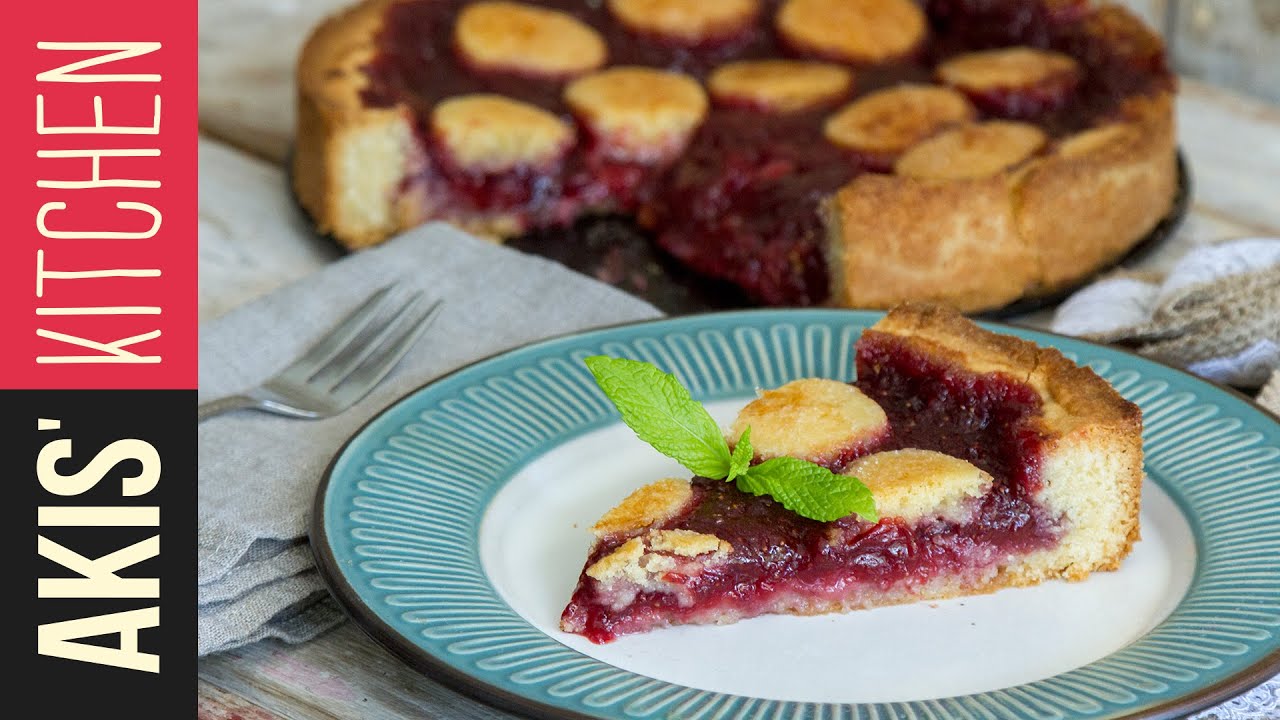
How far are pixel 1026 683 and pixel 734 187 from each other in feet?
5.51

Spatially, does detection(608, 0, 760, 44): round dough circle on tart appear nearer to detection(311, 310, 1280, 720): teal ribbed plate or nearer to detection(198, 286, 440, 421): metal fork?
detection(198, 286, 440, 421): metal fork

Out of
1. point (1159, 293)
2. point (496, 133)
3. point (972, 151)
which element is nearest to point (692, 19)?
point (496, 133)

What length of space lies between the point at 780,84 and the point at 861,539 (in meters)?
1.65

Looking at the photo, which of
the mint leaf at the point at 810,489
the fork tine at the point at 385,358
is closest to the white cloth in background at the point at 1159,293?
the mint leaf at the point at 810,489

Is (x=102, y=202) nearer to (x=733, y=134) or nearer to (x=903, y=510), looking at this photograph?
(x=903, y=510)

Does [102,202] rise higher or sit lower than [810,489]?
higher

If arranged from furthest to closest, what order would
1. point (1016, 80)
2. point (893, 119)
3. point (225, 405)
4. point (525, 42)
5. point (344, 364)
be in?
point (525, 42), point (1016, 80), point (893, 119), point (344, 364), point (225, 405)

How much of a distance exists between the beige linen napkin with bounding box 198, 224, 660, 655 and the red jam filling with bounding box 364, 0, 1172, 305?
1.71ft

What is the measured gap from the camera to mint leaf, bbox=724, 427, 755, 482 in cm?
179

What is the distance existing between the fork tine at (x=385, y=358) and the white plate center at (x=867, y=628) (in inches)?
14.3

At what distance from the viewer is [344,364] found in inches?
89.4

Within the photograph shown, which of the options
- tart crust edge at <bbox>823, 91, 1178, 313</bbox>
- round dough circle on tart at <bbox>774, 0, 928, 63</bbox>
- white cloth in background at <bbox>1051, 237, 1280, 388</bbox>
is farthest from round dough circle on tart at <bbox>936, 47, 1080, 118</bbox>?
white cloth in background at <bbox>1051, 237, 1280, 388</bbox>

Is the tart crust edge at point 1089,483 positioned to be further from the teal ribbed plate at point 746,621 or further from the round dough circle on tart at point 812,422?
the round dough circle on tart at point 812,422

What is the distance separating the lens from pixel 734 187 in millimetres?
3092
